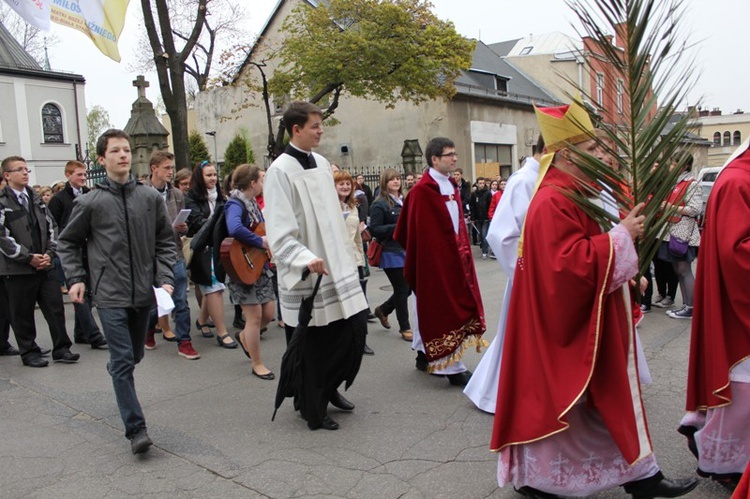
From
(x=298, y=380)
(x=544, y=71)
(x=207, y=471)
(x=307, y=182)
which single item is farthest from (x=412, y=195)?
(x=544, y=71)

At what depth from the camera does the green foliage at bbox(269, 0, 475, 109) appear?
19.1 metres

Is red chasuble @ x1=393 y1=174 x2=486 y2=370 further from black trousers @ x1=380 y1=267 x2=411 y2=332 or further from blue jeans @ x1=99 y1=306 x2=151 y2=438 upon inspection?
blue jeans @ x1=99 y1=306 x2=151 y2=438

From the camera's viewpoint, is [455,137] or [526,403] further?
[455,137]

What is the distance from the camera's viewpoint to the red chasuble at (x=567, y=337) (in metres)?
2.98

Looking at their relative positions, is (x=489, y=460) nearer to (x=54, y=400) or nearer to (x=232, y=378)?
(x=232, y=378)

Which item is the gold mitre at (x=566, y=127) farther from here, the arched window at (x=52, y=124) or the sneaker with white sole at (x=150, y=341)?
the arched window at (x=52, y=124)

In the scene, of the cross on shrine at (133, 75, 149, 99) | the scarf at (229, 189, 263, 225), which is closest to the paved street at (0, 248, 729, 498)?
the scarf at (229, 189, 263, 225)

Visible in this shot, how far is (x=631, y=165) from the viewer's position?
3.00 metres

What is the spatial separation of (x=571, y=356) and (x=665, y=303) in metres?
6.13

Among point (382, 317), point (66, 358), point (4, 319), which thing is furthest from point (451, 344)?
point (4, 319)

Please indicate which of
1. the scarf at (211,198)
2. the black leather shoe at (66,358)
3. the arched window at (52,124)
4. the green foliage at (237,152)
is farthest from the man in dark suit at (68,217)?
the arched window at (52,124)

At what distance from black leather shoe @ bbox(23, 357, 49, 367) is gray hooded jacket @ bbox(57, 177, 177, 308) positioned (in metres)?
2.63

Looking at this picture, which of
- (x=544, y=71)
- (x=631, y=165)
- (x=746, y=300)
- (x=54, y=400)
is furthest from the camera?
(x=544, y=71)

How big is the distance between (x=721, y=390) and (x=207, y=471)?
9.25 feet
